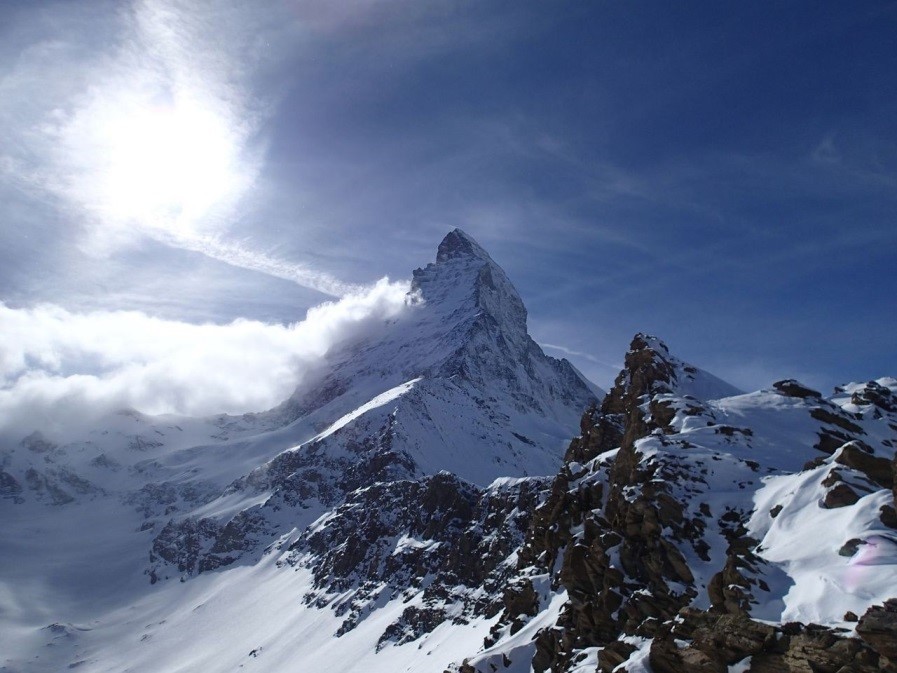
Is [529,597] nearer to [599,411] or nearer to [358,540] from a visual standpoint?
[599,411]

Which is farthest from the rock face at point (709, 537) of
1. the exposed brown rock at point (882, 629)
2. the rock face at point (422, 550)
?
Result: the rock face at point (422, 550)

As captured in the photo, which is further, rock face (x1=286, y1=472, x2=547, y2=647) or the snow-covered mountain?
rock face (x1=286, y1=472, x2=547, y2=647)

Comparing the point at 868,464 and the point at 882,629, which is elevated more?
the point at 868,464

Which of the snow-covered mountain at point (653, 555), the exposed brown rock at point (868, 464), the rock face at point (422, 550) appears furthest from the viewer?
the rock face at point (422, 550)

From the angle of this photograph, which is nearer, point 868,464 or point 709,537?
point 868,464

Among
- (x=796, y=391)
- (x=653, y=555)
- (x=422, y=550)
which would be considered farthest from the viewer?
(x=422, y=550)

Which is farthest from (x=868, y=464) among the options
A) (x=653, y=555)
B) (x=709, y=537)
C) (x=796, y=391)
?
(x=796, y=391)

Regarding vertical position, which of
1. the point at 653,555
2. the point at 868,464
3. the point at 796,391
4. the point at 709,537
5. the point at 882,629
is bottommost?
the point at 882,629

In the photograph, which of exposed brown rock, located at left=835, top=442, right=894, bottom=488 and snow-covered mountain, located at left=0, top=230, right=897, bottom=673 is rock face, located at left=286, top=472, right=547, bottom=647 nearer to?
snow-covered mountain, located at left=0, top=230, right=897, bottom=673

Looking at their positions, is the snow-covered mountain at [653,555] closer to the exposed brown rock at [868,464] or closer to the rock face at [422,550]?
the exposed brown rock at [868,464]

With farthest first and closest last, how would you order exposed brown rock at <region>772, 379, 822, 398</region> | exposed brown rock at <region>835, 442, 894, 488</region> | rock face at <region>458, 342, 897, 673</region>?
exposed brown rock at <region>772, 379, 822, 398</region>
exposed brown rock at <region>835, 442, 894, 488</region>
rock face at <region>458, 342, 897, 673</region>

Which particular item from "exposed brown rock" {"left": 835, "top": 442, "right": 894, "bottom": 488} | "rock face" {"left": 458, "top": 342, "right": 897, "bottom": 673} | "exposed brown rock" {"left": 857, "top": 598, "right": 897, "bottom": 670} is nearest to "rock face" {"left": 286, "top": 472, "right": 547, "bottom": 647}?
"rock face" {"left": 458, "top": 342, "right": 897, "bottom": 673}

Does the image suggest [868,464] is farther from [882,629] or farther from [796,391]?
[796,391]

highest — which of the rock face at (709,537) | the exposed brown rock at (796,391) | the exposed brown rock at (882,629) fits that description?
the exposed brown rock at (796,391)
